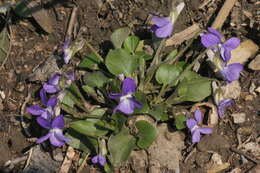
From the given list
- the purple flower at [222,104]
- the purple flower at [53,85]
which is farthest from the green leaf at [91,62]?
the purple flower at [222,104]

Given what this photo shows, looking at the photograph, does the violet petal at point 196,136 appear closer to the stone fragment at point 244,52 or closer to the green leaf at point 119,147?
the green leaf at point 119,147

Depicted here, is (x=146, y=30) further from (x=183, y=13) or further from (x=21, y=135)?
(x=21, y=135)

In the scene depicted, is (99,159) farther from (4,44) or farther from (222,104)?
(4,44)

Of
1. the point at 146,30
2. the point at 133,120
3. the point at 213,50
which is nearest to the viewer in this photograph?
the point at 213,50

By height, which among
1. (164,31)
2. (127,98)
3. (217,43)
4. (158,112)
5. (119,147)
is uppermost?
(164,31)

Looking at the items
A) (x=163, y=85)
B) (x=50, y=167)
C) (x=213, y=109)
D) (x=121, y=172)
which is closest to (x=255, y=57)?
(x=213, y=109)


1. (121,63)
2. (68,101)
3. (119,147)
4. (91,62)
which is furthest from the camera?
(91,62)

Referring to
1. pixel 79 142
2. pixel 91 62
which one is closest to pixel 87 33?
pixel 91 62
